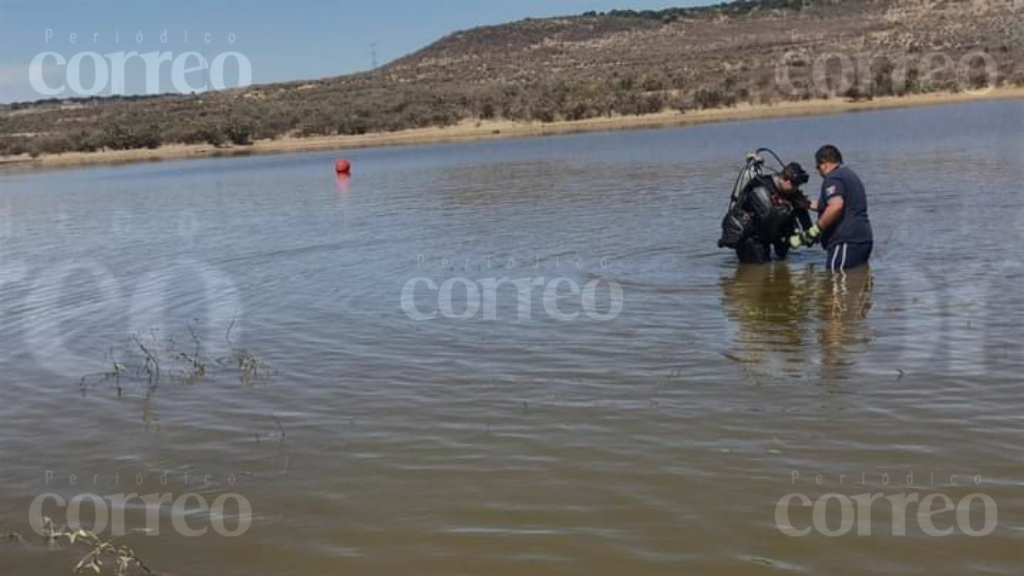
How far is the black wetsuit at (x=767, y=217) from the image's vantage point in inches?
444

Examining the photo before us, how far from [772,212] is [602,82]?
164 feet

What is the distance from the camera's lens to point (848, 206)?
412 inches

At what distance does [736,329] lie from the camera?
8.49 m

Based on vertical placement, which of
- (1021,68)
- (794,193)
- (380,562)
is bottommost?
(380,562)

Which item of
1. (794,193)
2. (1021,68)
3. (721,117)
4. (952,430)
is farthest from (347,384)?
(1021,68)

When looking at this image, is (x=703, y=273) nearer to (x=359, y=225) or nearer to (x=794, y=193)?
(x=794, y=193)

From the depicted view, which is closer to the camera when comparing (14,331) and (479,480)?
(479,480)

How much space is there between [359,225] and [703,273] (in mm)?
8034

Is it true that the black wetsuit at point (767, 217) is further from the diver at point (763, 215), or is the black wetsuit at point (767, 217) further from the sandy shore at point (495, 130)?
the sandy shore at point (495, 130)

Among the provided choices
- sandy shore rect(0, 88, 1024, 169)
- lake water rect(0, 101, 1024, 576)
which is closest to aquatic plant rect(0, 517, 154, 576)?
lake water rect(0, 101, 1024, 576)

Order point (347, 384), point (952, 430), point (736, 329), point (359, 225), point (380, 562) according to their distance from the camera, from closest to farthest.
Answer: point (380, 562)
point (952, 430)
point (347, 384)
point (736, 329)
point (359, 225)

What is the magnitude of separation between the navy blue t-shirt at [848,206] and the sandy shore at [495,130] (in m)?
35.2

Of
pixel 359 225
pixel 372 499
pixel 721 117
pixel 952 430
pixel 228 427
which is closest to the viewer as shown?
pixel 372 499

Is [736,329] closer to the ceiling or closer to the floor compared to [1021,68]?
closer to the floor
